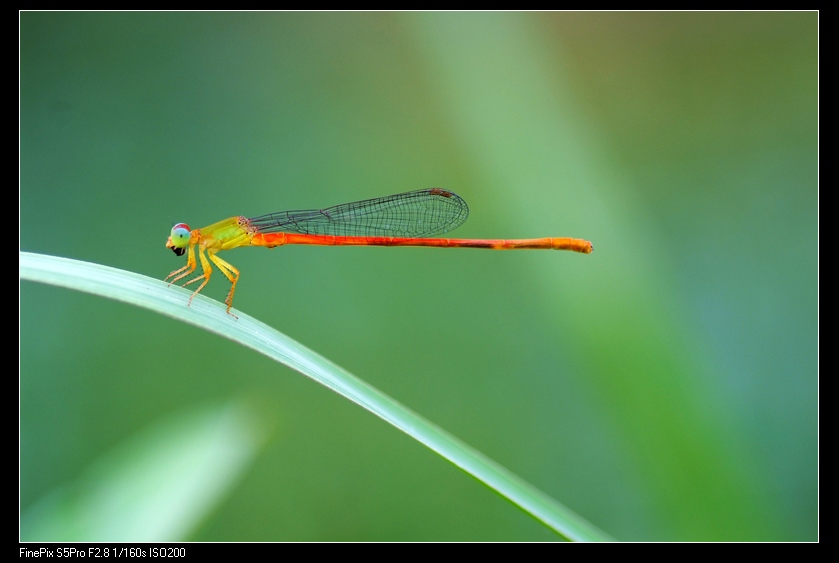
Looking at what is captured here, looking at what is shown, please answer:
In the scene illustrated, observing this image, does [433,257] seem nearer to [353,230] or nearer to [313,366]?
[353,230]

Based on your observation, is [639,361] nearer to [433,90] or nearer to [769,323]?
[769,323]

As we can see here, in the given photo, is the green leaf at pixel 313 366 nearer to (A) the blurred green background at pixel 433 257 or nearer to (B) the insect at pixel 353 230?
(A) the blurred green background at pixel 433 257

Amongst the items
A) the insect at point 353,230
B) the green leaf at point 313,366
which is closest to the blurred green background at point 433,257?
the insect at point 353,230

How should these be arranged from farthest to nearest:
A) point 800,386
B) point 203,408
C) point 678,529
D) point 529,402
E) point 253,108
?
point 253,108
point 529,402
point 800,386
point 203,408
point 678,529

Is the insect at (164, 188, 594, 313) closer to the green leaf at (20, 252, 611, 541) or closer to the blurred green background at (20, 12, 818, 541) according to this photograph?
the blurred green background at (20, 12, 818, 541)

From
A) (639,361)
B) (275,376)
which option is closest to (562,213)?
(639,361)

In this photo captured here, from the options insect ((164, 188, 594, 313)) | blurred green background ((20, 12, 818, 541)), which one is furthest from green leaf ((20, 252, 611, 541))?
insect ((164, 188, 594, 313))

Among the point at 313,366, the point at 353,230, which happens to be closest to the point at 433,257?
the point at 353,230
